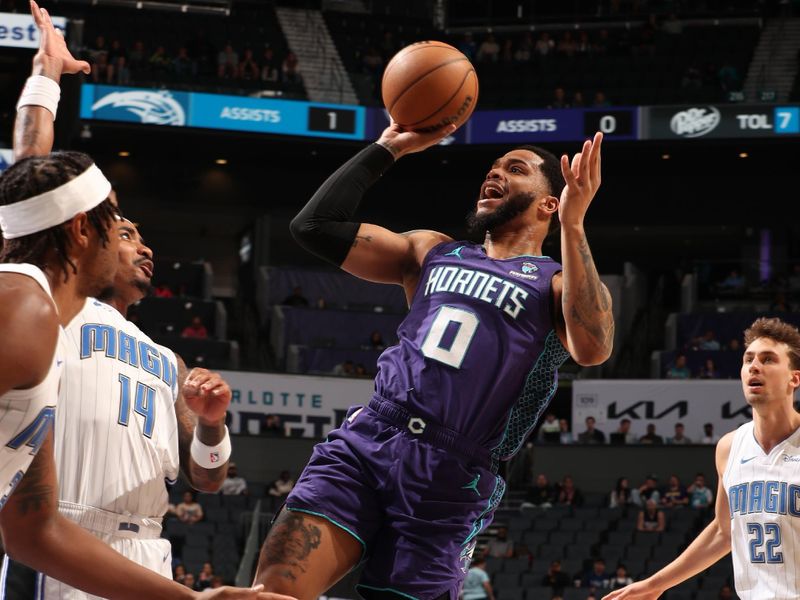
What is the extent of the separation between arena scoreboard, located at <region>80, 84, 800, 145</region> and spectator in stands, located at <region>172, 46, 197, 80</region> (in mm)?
702

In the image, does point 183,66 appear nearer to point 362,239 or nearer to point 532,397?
point 362,239

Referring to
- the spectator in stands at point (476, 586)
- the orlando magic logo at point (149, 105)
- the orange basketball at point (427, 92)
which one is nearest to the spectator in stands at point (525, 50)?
the orlando magic logo at point (149, 105)

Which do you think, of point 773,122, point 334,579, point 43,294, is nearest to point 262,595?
point 43,294

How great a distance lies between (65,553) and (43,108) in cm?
238

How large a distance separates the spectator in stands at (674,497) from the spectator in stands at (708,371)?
3429mm

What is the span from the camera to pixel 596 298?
4297 millimetres

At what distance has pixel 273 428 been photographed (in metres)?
21.4

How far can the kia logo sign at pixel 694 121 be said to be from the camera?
2519 cm

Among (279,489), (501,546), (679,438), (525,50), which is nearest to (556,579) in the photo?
(501,546)

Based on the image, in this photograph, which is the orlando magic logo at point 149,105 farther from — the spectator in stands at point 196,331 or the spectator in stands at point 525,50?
the spectator in stands at point 525,50

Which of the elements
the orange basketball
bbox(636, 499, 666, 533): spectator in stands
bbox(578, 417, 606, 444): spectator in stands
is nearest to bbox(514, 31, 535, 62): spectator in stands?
bbox(578, 417, 606, 444): spectator in stands

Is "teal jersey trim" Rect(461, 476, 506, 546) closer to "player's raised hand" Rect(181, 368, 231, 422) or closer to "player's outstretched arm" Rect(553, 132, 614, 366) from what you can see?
"player's outstretched arm" Rect(553, 132, 614, 366)

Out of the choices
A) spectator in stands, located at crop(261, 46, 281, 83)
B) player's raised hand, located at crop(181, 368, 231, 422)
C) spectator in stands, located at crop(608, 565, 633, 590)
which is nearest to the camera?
player's raised hand, located at crop(181, 368, 231, 422)

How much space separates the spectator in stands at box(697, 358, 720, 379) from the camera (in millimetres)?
21983
